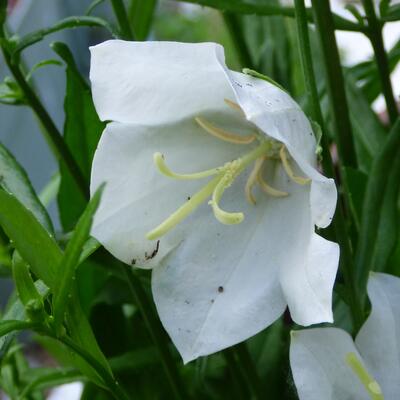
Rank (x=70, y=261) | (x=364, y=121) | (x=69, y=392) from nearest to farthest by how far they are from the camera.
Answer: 1. (x=70, y=261)
2. (x=364, y=121)
3. (x=69, y=392)

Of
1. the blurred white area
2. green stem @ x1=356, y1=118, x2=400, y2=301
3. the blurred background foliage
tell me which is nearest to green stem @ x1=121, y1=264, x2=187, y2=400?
the blurred background foliage

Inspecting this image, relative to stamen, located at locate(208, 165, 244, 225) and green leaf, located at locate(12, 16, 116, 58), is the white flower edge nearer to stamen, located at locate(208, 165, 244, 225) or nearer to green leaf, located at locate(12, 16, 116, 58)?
stamen, located at locate(208, 165, 244, 225)

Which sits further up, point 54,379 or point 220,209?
point 220,209

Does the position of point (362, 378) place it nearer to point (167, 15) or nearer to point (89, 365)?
point (89, 365)

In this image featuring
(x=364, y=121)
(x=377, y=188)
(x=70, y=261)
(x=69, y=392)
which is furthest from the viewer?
(x=69, y=392)

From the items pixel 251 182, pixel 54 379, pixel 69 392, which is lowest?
pixel 69 392

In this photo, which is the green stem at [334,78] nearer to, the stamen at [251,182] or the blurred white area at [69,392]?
the stamen at [251,182]

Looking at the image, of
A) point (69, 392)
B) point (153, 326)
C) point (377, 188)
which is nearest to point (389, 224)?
point (377, 188)

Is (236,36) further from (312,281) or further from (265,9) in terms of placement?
(312,281)

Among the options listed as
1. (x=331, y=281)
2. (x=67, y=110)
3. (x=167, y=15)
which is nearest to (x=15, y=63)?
(x=67, y=110)
